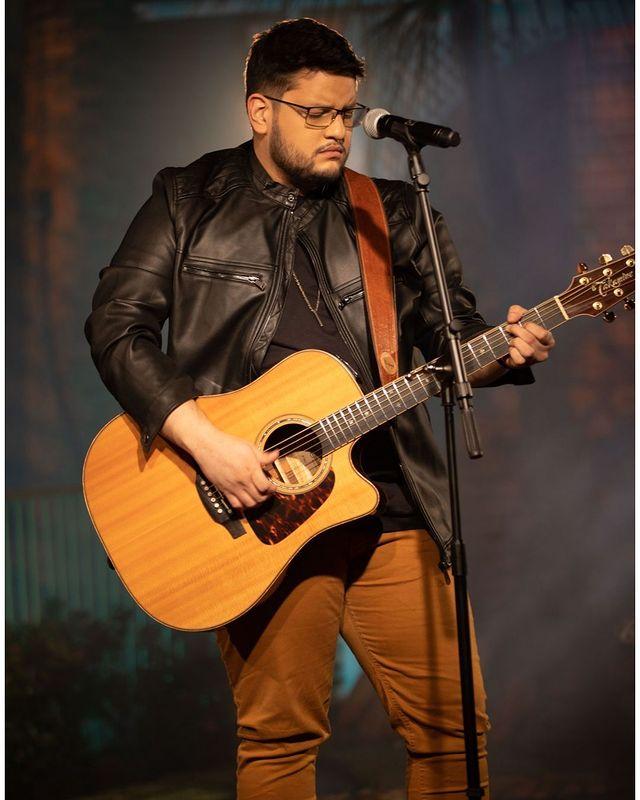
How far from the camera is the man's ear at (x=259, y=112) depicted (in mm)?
2518

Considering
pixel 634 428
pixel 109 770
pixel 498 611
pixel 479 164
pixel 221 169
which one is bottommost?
pixel 109 770

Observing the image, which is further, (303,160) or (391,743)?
(391,743)

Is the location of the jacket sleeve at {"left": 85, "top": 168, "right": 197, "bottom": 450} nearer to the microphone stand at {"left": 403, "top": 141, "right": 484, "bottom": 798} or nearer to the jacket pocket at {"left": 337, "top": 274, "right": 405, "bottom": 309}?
the jacket pocket at {"left": 337, "top": 274, "right": 405, "bottom": 309}

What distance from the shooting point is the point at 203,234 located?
2.49m

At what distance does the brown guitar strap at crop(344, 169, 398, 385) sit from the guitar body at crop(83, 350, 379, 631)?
13 centimetres

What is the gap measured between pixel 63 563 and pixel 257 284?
200 centimetres

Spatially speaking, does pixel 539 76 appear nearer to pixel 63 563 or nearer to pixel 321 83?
pixel 321 83

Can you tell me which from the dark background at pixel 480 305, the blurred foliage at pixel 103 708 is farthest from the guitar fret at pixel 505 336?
the blurred foliage at pixel 103 708

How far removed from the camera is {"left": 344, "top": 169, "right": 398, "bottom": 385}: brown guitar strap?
7.93 feet

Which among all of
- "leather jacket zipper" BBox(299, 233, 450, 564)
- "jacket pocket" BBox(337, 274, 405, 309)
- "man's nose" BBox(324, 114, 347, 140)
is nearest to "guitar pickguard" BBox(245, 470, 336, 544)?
"leather jacket zipper" BBox(299, 233, 450, 564)

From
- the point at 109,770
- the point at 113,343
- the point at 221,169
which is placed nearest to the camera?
the point at 113,343

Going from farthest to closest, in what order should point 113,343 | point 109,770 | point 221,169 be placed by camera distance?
1. point 109,770
2. point 221,169
3. point 113,343

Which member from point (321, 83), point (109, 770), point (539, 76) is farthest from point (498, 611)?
point (321, 83)

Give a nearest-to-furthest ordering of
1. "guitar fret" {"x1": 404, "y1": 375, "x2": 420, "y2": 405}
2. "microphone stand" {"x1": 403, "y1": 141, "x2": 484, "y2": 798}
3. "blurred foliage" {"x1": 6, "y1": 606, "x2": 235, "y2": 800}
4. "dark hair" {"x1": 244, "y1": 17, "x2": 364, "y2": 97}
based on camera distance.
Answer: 1. "microphone stand" {"x1": 403, "y1": 141, "x2": 484, "y2": 798}
2. "guitar fret" {"x1": 404, "y1": 375, "x2": 420, "y2": 405}
3. "dark hair" {"x1": 244, "y1": 17, "x2": 364, "y2": 97}
4. "blurred foliage" {"x1": 6, "y1": 606, "x2": 235, "y2": 800}
